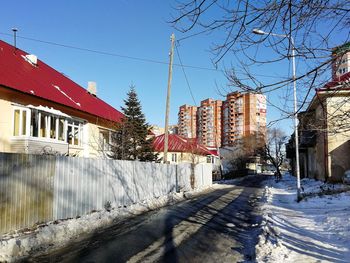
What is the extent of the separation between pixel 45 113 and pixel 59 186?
9899 mm

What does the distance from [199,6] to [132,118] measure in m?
29.5

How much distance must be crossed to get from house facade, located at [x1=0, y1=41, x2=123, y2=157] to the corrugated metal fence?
4.47 metres

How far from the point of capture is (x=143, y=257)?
26.2ft

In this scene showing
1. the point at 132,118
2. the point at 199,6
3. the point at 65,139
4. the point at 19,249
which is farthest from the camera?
the point at 132,118

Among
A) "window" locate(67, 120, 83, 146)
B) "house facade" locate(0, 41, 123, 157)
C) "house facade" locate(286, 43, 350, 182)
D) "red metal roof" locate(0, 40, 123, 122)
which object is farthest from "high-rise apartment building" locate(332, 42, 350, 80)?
"window" locate(67, 120, 83, 146)

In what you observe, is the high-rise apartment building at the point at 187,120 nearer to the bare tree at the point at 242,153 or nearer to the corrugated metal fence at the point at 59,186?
the bare tree at the point at 242,153

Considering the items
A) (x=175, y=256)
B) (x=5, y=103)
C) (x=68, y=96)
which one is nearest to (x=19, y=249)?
(x=175, y=256)

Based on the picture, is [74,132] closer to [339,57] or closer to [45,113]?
[45,113]

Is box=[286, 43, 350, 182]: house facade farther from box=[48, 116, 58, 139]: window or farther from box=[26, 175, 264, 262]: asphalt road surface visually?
box=[48, 116, 58, 139]: window

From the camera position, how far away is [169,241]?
9.66 metres

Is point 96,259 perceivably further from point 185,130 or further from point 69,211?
point 185,130

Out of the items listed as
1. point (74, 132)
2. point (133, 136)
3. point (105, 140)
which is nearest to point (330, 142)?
point (133, 136)

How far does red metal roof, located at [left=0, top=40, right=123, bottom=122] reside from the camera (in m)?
19.5

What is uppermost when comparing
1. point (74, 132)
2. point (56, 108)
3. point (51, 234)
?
point (56, 108)
